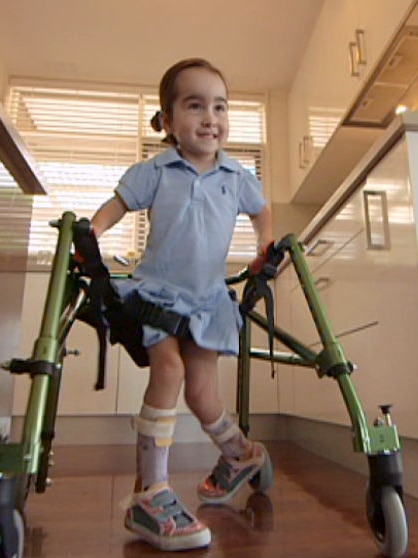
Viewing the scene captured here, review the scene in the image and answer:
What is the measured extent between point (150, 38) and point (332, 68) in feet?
3.69

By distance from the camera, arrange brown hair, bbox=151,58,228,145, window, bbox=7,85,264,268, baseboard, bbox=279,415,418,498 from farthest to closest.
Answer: window, bbox=7,85,264,268
baseboard, bbox=279,415,418,498
brown hair, bbox=151,58,228,145

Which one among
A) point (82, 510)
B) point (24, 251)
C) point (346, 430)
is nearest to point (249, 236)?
point (346, 430)

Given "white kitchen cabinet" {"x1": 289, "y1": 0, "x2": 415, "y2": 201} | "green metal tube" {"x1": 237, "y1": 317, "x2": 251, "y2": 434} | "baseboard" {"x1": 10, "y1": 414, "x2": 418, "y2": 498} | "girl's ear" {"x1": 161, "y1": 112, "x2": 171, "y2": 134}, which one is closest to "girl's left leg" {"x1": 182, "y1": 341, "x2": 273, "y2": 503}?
"green metal tube" {"x1": 237, "y1": 317, "x2": 251, "y2": 434}

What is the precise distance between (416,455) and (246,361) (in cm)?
46

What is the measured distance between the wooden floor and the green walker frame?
9 centimetres

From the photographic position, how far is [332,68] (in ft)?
7.77

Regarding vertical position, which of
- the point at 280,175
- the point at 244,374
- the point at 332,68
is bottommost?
the point at 244,374

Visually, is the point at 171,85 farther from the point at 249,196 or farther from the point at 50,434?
the point at 50,434

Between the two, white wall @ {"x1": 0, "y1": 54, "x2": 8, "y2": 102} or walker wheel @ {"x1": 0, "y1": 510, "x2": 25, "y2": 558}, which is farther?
white wall @ {"x1": 0, "y1": 54, "x2": 8, "y2": 102}

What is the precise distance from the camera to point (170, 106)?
44.0 inches

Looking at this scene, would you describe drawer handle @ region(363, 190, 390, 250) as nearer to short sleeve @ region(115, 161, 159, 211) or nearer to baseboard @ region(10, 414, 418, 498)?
short sleeve @ region(115, 161, 159, 211)

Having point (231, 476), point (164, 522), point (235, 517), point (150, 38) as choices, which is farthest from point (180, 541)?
point (150, 38)

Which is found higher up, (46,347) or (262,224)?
(262,224)

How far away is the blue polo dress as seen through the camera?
1.00 metres
